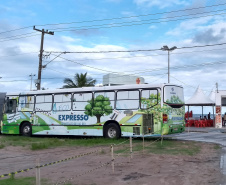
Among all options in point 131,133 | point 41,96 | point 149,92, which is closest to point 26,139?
point 41,96

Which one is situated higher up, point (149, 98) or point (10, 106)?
point (149, 98)

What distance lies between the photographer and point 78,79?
1628 inches

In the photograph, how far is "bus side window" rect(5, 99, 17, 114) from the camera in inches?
863

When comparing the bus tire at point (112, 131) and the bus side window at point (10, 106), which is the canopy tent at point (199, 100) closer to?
the bus tire at point (112, 131)

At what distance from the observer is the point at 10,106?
2209 cm

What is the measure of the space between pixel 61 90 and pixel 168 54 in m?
21.3

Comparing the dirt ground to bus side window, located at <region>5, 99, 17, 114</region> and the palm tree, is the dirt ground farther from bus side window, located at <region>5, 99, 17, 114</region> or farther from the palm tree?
the palm tree

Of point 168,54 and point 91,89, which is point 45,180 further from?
point 168,54

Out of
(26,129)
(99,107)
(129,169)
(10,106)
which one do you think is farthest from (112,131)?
(129,169)

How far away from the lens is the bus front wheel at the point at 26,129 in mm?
21334

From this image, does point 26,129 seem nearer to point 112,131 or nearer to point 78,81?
point 112,131

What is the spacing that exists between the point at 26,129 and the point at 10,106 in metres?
2.07

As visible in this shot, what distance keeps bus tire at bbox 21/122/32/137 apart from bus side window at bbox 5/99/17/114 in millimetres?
1281

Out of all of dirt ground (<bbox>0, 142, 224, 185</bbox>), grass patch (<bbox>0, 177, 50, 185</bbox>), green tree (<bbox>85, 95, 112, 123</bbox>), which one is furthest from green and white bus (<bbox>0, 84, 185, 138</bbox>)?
grass patch (<bbox>0, 177, 50, 185</bbox>)
